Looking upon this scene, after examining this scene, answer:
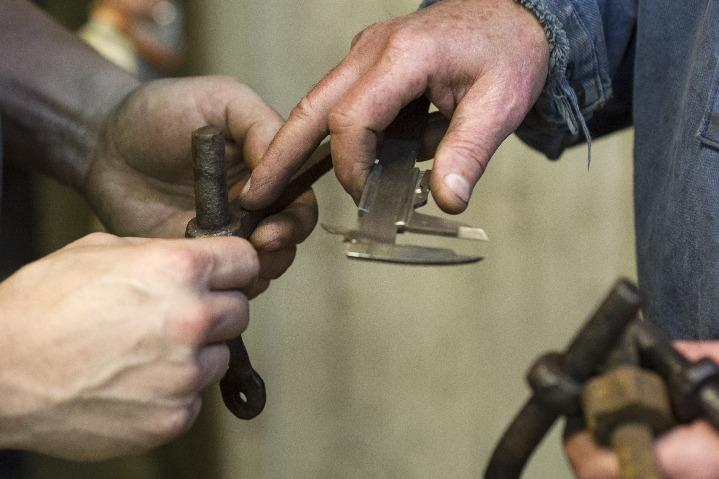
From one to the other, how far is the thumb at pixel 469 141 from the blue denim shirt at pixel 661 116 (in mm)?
134

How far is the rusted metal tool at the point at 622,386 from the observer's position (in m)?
0.56

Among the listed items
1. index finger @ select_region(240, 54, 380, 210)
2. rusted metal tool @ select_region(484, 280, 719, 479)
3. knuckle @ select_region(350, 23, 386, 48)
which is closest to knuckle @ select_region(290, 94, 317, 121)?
index finger @ select_region(240, 54, 380, 210)

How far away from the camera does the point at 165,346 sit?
2.37 ft

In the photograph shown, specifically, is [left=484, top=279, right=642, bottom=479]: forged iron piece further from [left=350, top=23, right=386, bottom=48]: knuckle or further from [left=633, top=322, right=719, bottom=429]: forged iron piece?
[left=350, top=23, right=386, bottom=48]: knuckle

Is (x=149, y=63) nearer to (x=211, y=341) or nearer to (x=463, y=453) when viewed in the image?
(x=463, y=453)

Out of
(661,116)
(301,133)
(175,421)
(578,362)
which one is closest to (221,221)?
(301,133)

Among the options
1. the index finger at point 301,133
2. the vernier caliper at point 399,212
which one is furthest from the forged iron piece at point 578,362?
the index finger at point 301,133

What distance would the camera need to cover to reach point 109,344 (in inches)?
28.2

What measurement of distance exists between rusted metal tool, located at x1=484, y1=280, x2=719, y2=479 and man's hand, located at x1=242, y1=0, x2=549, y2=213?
25 cm

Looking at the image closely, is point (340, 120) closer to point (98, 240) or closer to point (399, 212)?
point (399, 212)

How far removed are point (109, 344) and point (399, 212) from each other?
283 mm

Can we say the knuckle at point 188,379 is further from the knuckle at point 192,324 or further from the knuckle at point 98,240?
the knuckle at point 98,240

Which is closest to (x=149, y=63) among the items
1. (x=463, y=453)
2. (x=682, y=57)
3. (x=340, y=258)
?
(x=340, y=258)

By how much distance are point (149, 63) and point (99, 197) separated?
102 centimetres
